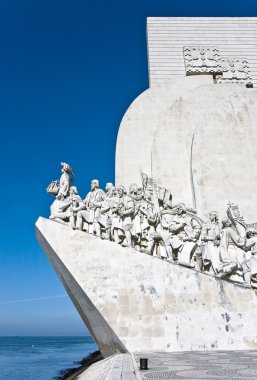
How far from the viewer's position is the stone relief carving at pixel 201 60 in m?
11.8

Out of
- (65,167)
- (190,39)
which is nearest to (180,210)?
(65,167)

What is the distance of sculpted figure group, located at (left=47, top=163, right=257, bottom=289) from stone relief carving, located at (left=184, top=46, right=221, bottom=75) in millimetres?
6221

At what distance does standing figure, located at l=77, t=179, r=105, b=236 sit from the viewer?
672cm

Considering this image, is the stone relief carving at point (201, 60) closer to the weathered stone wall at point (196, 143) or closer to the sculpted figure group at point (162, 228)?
the weathered stone wall at point (196, 143)

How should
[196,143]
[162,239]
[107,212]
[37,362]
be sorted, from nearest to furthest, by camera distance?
[162,239] → [107,212] → [196,143] → [37,362]

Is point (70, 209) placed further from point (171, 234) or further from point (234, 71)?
point (234, 71)

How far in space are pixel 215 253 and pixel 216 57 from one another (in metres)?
8.05

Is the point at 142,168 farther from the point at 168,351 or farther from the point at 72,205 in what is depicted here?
the point at 168,351

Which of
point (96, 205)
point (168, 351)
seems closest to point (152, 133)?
point (96, 205)

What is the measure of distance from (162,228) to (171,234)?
0.37 m

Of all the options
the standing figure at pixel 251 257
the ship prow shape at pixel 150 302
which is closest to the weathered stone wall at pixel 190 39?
the standing figure at pixel 251 257

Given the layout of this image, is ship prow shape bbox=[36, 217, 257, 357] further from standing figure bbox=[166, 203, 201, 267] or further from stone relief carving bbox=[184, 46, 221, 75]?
stone relief carving bbox=[184, 46, 221, 75]

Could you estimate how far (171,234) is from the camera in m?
6.54

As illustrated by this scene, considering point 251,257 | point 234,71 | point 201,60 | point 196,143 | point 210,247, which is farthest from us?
point 201,60
